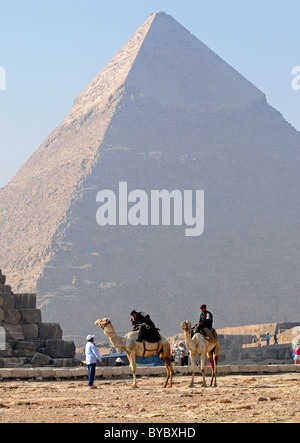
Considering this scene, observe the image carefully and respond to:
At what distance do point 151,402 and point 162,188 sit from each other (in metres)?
127

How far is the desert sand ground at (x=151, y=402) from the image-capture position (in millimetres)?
11938

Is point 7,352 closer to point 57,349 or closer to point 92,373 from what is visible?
point 57,349

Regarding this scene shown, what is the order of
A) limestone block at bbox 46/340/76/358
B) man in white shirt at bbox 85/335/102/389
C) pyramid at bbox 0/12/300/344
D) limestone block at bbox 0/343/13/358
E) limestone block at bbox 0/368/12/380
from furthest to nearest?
pyramid at bbox 0/12/300/344, limestone block at bbox 46/340/76/358, limestone block at bbox 0/343/13/358, limestone block at bbox 0/368/12/380, man in white shirt at bbox 85/335/102/389

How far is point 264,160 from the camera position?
157m

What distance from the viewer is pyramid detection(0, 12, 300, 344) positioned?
12775 cm

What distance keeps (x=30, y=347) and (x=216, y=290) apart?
10704cm

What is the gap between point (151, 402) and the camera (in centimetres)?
1407

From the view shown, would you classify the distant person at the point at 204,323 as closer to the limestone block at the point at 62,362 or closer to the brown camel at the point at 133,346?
the brown camel at the point at 133,346

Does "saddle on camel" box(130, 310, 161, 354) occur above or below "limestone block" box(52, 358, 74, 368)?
above

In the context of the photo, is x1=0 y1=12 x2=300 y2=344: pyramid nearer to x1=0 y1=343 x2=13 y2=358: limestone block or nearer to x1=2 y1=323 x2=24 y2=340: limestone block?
x1=2 y1=323 x2=24 y2=340: limestone block

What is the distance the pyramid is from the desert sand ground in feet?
292

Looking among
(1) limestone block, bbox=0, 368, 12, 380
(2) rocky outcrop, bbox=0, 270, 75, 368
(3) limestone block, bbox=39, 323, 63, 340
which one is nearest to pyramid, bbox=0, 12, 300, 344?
(3) limestone block, bbox=39, 323, 63, 340

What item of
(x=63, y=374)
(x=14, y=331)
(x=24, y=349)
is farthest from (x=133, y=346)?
(x=14, y=331)
